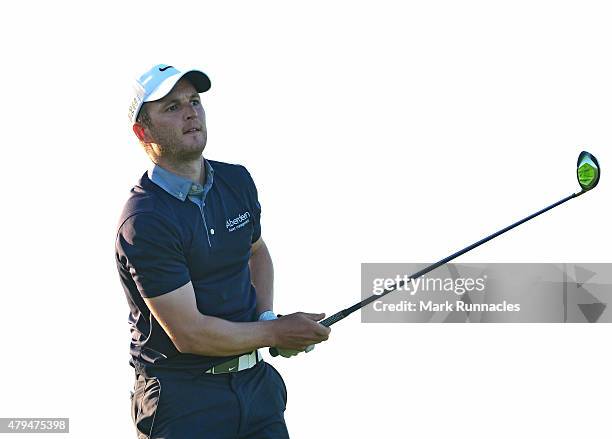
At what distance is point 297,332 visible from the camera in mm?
5551

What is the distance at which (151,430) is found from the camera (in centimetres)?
560

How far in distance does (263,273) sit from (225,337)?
2.89 feet

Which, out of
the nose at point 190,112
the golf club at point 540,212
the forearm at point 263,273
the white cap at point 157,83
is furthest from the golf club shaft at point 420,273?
the white cap at point 157,83

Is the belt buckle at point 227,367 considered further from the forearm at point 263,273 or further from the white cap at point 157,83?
the white cap at point 157,83

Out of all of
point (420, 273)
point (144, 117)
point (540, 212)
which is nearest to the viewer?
point (144, 117)

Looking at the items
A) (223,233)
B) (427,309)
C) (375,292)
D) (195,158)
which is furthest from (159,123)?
(427,309)

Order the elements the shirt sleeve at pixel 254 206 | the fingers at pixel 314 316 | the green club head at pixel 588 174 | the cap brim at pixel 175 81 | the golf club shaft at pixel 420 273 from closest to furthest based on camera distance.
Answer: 1. the cap brim at pixel 175 81
2. the fingers at pixel 314 316
3. the golf club shaft at pixel 420 273
4. the shirt sleeve at pixel 254 206
5. the green club head at pixel 588 174

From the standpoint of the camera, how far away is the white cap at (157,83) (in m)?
5.55

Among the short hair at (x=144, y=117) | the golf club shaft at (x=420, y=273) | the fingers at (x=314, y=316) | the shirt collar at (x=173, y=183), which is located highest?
the short hair at (x=144, y=117)

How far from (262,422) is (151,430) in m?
0.64

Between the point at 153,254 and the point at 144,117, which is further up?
the point at 144,117

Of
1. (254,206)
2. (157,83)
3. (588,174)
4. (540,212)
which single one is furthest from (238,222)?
(588,174)

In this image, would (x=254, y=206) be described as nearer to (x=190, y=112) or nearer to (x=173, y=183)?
(x=173, y=183)

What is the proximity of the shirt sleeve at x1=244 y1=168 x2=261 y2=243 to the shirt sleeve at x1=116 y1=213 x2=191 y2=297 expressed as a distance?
28.2 inches
